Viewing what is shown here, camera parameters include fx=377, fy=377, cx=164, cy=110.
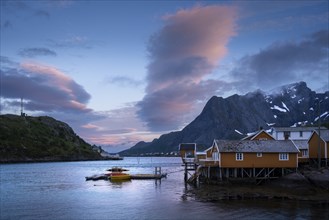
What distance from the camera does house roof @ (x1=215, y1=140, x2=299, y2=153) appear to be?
62.1m

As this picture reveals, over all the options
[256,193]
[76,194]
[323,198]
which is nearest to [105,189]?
[76,194]

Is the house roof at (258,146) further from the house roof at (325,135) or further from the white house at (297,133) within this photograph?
the white house at (297,133)

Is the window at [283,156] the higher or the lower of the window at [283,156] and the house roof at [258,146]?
the lower

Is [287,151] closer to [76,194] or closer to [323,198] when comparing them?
[323,198]

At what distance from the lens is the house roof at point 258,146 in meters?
62.1

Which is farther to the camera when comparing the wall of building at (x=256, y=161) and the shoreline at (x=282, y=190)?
the wall of building at (x=256, y=161)

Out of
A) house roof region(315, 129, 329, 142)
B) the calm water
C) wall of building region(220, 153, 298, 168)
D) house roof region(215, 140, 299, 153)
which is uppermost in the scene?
house roof region(315, 129, 329, 142)

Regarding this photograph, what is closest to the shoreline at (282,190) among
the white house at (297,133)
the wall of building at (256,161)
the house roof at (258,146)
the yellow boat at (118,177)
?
the wall of building at (256,161)

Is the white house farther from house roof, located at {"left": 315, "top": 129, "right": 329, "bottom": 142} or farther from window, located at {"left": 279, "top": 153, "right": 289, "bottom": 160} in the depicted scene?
window, located at {"left": 279, "top": 153, "right": 289, "bottom": 160}

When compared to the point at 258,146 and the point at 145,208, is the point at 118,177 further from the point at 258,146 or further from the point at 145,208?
the point at 145,208

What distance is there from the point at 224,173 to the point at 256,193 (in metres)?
12.3

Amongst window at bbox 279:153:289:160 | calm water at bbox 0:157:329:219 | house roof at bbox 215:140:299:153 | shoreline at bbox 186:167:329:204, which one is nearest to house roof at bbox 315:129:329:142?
house roof at bbox 215:140:299:153

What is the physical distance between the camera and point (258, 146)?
63.1m

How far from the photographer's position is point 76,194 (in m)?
60.2
